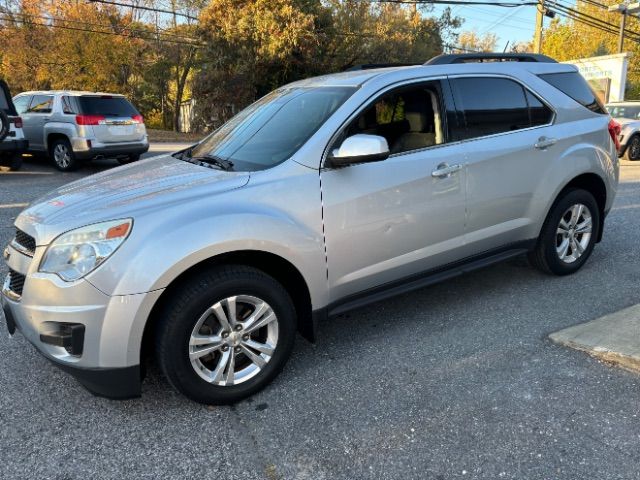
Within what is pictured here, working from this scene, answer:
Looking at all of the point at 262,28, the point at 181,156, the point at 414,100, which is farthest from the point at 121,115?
the point at 262,28

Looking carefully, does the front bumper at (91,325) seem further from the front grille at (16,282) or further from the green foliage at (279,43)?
the green foliage at (279,43)

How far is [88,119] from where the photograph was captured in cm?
1056

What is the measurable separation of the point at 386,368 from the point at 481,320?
1.01 meters

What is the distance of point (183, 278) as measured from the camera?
2.70 m

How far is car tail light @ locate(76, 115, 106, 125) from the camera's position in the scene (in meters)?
10.5

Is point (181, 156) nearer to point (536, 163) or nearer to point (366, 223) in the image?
point (366, 223)

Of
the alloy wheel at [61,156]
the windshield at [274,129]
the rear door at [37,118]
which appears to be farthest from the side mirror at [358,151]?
the rear door at [37,118]

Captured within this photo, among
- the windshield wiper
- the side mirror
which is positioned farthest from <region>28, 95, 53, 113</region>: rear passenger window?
the side mirror

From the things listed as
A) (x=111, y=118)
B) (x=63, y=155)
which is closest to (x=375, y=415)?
(x=111, y=118)

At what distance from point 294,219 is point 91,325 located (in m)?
1.15

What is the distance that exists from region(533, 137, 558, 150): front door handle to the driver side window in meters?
0.92

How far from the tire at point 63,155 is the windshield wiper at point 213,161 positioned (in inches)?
330

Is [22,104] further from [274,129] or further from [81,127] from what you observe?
[274,129]

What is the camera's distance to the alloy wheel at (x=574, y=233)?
4.47m
